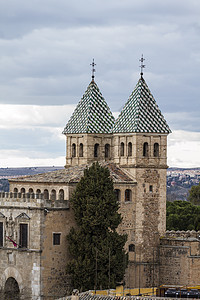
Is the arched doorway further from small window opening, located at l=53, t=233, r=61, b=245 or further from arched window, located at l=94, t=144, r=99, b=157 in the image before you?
arched window, located at l=94, t=144, r=99, b=157

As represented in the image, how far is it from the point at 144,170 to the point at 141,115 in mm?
3984

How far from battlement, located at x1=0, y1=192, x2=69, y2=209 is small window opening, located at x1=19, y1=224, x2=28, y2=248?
4.75 ft

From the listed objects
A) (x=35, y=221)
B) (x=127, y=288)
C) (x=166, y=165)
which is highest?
(x=166, y=165)

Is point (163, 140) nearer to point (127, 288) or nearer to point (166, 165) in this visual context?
point (166, 165)

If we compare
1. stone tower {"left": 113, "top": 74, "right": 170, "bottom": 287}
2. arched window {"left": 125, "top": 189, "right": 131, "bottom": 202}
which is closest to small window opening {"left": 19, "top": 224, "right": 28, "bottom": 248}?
stone tower {"left": 113, "top": 74, "right": 170, "bottom": 287}

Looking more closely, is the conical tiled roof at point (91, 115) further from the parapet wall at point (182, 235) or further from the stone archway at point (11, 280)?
the stone archway at point (11, 280)

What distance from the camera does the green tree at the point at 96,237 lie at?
180ft

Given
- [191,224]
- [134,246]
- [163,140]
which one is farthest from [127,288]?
[191,224]

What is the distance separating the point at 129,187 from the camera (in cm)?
5934

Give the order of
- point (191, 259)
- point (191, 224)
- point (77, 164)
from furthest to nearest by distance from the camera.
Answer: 1. point (191, 224)
2. point (77, 164)
3. point (191, 259)

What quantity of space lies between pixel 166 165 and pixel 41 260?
1224cm

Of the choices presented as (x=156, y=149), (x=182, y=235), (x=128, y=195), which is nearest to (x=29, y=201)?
(x=128, y=195)

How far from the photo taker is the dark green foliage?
256 ft

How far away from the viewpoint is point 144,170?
198 feet
